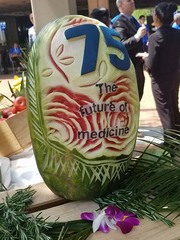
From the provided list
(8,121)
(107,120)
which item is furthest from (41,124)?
(8,121)

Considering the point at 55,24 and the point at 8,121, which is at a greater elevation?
the point at 55,24

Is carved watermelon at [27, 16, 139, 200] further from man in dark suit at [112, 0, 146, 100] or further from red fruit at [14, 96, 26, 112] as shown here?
man in dark suit at [112, 0, 146, 100]

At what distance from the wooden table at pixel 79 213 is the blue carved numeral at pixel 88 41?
34 cm

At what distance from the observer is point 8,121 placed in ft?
4.44

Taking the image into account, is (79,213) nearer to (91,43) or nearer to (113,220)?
(113,220)

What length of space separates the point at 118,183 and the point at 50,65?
35cm

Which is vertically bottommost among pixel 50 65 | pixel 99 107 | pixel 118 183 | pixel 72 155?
pixel 118 183

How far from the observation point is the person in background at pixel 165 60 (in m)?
2.61

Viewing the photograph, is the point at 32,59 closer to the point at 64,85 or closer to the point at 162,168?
the point at 64,85

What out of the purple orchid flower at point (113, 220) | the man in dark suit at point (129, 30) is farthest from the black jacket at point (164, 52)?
the purple orchid flower at point (113, 220)

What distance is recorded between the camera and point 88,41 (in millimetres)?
856

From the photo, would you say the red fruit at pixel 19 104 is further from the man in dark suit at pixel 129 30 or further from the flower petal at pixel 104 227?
the man in dark suit at pixel 129 30

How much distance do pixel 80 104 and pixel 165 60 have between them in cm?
192

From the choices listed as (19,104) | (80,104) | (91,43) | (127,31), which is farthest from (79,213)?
(127,31)
